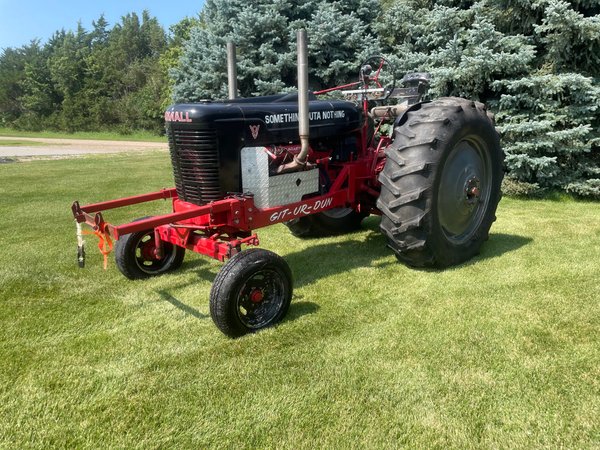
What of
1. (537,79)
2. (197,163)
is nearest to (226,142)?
(197,163)

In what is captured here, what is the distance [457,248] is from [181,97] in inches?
358

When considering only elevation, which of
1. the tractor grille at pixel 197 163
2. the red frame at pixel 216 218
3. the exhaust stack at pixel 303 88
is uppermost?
the exhaust stack at pixel 303 88

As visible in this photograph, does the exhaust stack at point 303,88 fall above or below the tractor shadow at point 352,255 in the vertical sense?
above

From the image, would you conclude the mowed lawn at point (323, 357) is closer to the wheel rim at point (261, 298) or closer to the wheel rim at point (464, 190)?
the wheel rim at point (261, 298)

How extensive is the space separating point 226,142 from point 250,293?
116 cm

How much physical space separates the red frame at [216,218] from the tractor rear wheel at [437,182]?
23.4 inches

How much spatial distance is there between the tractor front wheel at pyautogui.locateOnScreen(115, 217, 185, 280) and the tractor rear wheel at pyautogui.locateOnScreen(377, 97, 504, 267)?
194 cm

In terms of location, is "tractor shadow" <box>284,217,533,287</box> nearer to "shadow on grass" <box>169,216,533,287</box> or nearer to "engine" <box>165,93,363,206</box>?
"shadow on grass" <box>169,216,533,287</box>

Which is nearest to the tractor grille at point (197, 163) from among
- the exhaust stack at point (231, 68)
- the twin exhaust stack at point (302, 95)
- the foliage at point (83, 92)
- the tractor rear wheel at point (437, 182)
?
the twin exhaust stack at point (302, 95)

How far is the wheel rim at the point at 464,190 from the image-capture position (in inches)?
171

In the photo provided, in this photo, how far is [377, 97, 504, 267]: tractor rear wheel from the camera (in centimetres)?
398

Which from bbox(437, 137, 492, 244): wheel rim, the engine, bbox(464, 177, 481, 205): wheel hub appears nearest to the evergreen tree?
bbox(437, 137, 492, 244): wheel rim

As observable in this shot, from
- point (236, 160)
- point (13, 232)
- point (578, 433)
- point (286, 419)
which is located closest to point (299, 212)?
point (236, 160)

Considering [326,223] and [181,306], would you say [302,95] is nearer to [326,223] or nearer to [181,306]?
[181,306]
